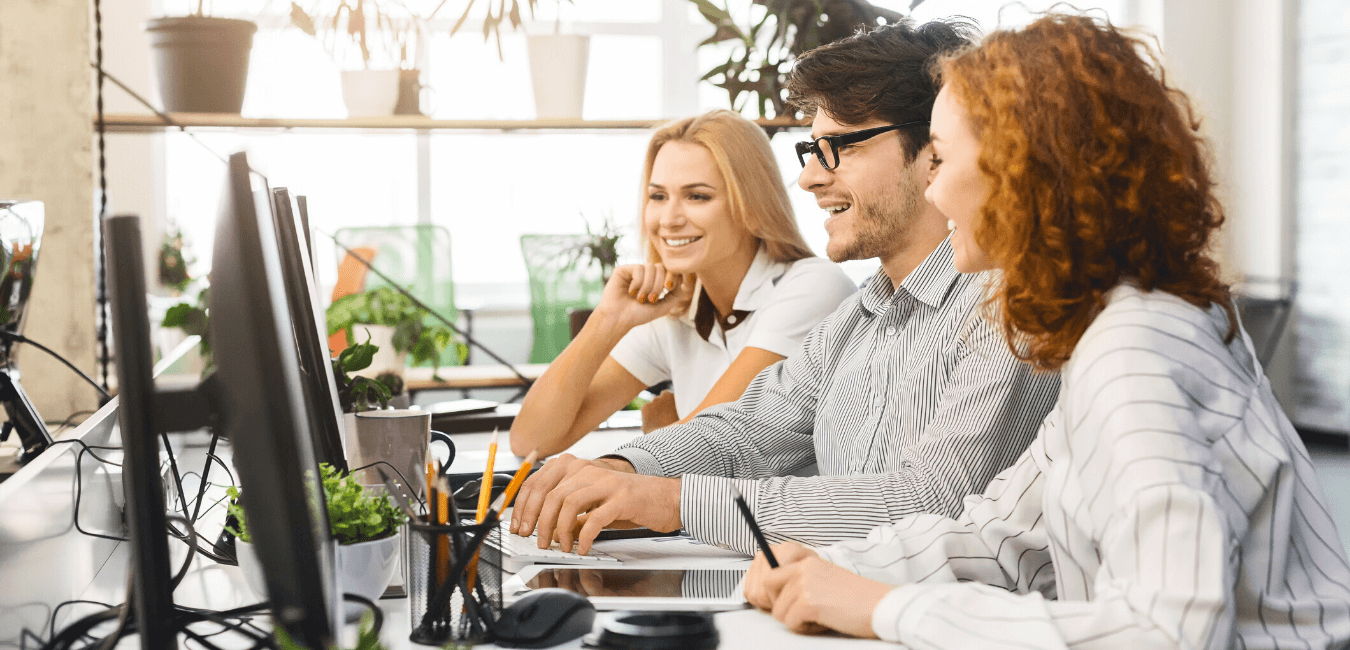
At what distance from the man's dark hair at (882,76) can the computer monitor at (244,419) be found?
1027 mm

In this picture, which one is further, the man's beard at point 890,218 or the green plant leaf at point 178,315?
the green plant leaf at point 178,315

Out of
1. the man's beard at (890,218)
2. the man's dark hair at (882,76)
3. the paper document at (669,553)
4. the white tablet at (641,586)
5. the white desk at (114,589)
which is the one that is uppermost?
the man's dark hair at (882,76)

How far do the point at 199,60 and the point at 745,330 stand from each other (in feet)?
4.52

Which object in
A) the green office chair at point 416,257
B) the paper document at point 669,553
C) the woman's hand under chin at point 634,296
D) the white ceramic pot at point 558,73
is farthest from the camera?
the green office chair at point 416,257

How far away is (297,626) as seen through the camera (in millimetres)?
532

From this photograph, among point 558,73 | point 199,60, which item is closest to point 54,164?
point 199,60

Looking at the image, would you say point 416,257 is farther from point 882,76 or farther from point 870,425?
point 870,425

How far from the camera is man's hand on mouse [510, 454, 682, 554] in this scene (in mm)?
1167

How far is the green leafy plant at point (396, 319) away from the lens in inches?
100

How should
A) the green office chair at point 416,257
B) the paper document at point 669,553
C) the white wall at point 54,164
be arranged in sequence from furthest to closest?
1. the green office chair at point 416,257
2. the white wall at point 54,164
3. the paper document at point 669,553

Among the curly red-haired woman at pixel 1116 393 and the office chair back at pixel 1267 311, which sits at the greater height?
the curly red-haired woman at pixel 1116 393

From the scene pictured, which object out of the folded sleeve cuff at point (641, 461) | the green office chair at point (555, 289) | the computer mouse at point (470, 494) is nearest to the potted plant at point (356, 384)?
the computer mouse at point (470, 494)

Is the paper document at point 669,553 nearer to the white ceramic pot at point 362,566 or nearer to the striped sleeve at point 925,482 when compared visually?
the striped sleeve at point 925,482

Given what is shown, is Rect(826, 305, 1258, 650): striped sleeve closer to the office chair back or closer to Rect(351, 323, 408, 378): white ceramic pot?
Rect(351, 323, 408, 378): white ceramic pot
